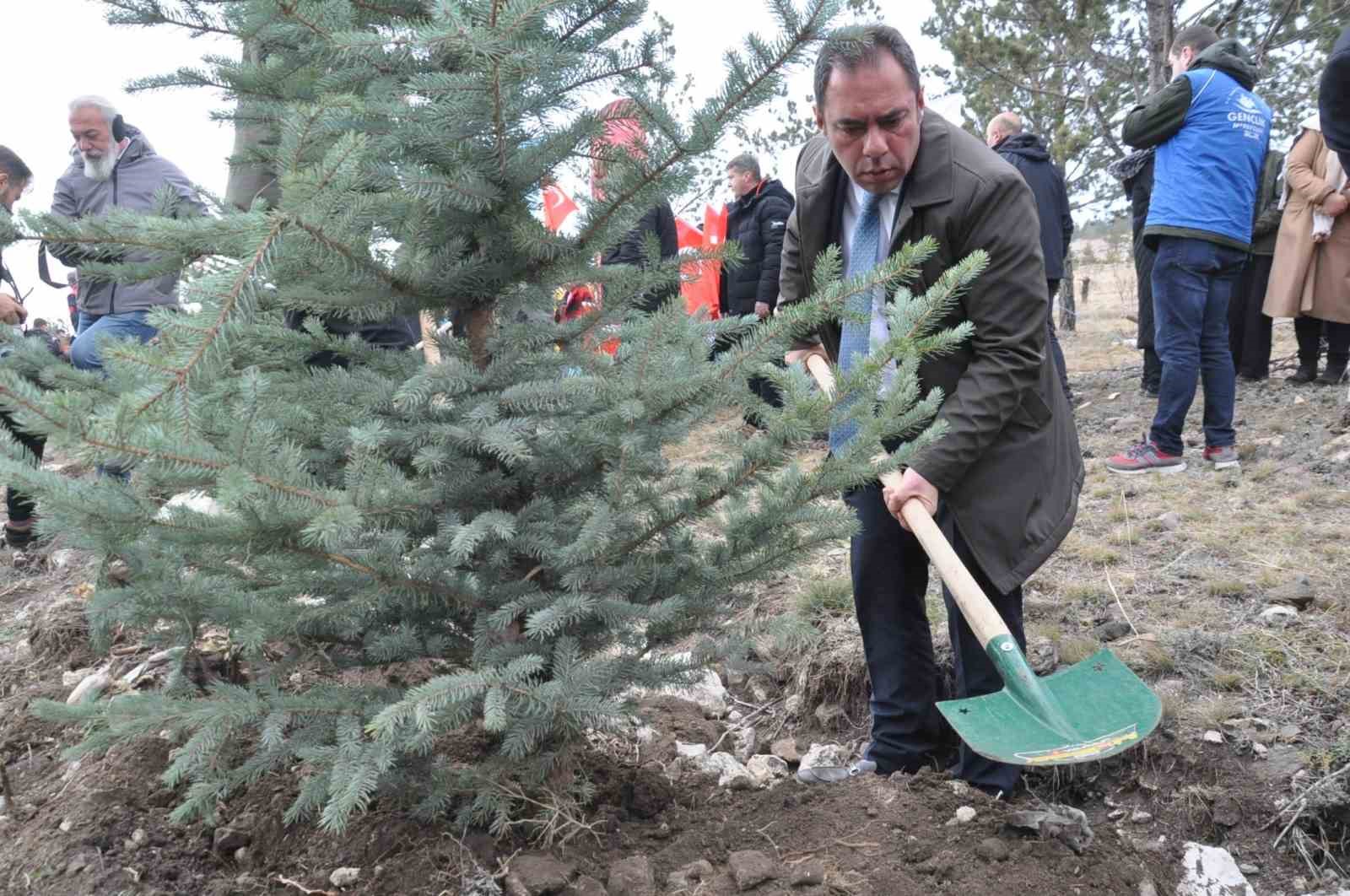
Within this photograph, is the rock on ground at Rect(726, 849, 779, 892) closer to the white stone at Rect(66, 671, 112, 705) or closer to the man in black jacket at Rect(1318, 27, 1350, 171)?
the white stone at Rect(66, 671, 112, 705)

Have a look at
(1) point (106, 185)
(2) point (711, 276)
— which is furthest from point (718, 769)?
(1) point (106, 185)

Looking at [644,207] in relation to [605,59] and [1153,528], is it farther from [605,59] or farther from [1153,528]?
[1153,528]

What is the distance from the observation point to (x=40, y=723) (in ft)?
10.4

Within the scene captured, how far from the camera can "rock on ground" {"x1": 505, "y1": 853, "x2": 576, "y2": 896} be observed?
206 cm

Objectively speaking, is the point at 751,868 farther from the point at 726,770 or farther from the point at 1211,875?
the point at 1211,875

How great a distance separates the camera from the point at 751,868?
214 centimetres

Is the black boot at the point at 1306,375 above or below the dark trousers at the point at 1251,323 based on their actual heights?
below

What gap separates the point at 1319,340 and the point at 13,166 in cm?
836

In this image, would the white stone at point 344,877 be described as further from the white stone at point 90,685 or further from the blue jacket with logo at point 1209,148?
the blue jacket with logo at point 1209,148

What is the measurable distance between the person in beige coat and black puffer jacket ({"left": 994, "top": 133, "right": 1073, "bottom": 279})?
141 centimetres

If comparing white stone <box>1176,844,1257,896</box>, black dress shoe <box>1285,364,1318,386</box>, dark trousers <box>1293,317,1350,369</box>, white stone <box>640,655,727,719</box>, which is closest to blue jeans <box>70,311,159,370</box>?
white stone <box>640,655,727,719</box>

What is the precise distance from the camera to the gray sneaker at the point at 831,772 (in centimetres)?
285

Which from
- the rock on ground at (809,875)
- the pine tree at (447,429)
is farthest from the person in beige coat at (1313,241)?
the rock on ground at (809,875)

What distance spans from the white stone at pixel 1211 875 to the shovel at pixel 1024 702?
0.33 meters
